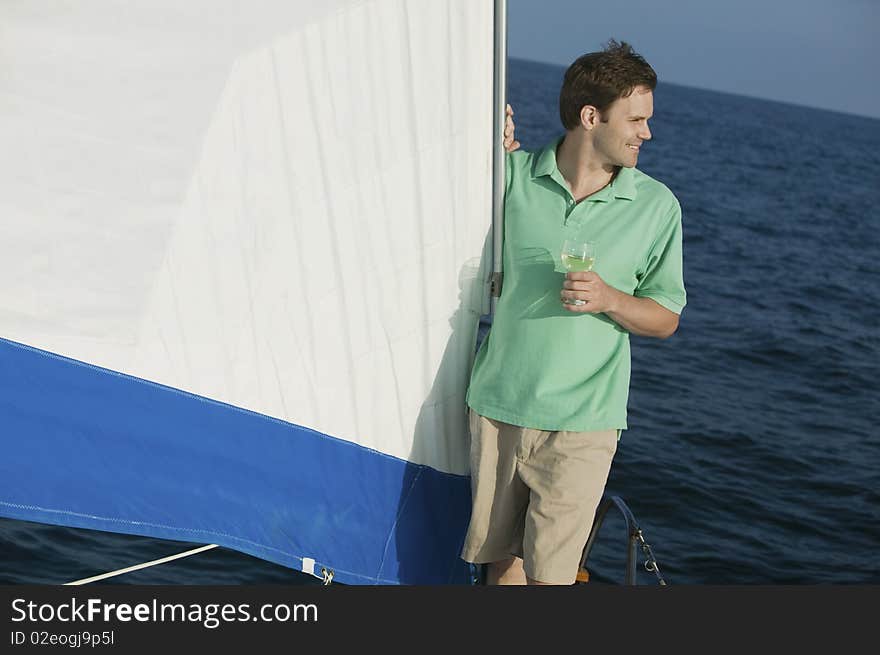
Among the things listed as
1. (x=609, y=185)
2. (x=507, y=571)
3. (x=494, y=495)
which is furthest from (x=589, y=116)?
(x=507, y=571)

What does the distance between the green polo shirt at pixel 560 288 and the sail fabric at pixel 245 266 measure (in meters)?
0.17

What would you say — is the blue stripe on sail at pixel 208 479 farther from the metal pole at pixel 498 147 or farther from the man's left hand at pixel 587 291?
the man's left hand at pixel 587 291

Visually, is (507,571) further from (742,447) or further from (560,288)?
(742,447)

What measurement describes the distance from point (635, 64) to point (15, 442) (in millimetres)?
2058

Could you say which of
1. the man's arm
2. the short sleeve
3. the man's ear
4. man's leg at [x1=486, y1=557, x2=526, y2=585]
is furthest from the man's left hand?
man's leg at [x1=486, y1=557, x2=526, y2=585]

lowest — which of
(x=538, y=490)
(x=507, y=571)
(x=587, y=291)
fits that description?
(x=507, y=571)

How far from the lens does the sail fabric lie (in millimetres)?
3109

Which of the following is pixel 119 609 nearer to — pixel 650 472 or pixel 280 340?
pixel 280 340

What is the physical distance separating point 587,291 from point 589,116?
0.57 m

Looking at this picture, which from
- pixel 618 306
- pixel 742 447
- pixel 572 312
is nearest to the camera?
pixel 618 306

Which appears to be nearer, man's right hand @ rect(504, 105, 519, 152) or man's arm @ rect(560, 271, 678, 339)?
man's arm @ rect(560, 271, 678, 339)

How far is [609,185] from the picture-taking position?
148 inches

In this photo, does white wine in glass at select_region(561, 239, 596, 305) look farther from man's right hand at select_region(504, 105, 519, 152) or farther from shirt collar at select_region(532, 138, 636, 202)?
man's right hand at select_region(504, 105, 519, 152)

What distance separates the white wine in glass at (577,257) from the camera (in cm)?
350
